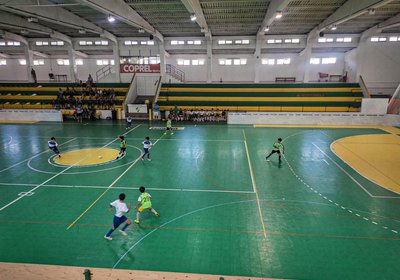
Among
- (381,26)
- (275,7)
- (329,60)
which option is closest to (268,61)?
(329,60)

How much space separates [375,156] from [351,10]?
12543 millimetres

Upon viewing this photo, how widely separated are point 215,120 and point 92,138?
44.2ft

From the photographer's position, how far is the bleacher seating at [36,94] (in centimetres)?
3050

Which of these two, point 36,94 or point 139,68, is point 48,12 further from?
point 36,94

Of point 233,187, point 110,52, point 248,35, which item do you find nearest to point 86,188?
point 233,187

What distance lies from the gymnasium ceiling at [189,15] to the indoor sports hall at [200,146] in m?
0.20

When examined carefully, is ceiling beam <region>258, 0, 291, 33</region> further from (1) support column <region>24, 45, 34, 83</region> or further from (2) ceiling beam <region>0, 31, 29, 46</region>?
(1) support column <region>24, 45, 34, 83</region>

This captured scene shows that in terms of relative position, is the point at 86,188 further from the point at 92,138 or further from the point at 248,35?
the point at 248,35

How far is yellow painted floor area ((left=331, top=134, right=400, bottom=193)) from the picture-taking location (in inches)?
476

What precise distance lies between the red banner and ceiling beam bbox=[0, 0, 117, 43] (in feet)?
17.9

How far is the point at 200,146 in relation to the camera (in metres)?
17.7

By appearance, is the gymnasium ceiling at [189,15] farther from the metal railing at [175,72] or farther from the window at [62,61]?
the window at [62,61]

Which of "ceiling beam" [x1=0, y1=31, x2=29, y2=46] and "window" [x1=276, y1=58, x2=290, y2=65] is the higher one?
"ceiling beam" [x1=0, y1=31, x2=29, y2=46]

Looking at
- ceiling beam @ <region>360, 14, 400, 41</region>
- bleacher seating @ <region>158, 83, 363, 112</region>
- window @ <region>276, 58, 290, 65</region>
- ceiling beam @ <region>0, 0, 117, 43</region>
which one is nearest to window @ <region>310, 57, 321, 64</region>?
window @ <region>276, 58, 290, 65</region>
